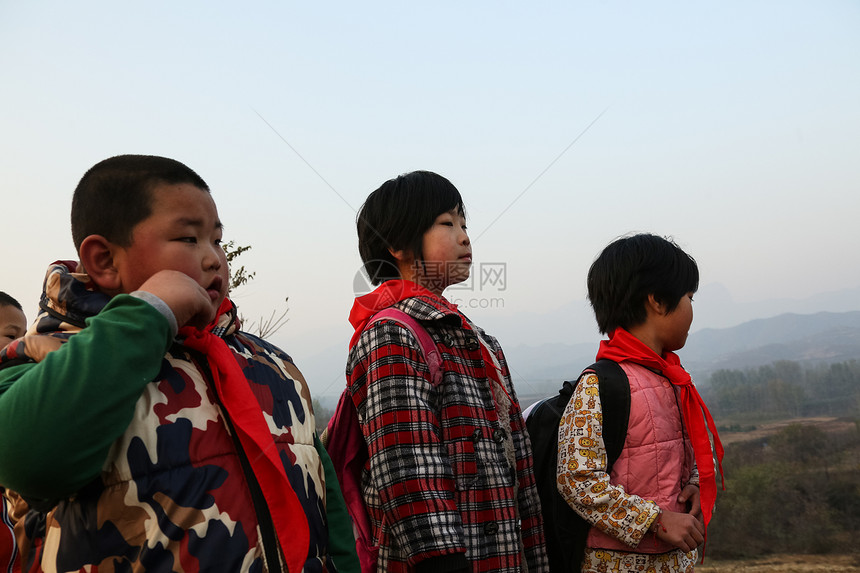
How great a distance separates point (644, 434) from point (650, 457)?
8 centimetres

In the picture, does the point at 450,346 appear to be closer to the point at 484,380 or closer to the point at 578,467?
the point at 484,380

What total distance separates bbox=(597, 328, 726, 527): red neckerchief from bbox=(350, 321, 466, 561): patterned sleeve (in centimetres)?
89

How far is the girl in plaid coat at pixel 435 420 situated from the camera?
1.83 m

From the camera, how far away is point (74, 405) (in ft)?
3.43

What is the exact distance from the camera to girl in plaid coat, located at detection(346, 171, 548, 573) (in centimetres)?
183

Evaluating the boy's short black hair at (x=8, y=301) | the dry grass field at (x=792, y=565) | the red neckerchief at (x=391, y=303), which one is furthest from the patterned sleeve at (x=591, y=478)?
the dry grass field at (x=792, y=565)

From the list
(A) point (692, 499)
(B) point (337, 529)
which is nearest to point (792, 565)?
(A) point (692, 499)

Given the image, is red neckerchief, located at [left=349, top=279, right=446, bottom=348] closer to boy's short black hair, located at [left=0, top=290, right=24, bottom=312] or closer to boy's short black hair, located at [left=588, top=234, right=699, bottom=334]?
boy's short black hair, located at [left=588, top=234, right=699, bottom=334]

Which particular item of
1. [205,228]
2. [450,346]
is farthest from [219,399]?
[450,346]

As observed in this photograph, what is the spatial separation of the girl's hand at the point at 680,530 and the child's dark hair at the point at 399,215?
124 centimetres

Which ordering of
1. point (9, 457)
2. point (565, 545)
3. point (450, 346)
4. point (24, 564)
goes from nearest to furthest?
point (9, 457), point (24, 564), point (450, 346), point (565, 545)

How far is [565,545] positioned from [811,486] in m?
5.32

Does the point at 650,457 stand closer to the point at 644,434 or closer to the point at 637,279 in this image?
the point at 644,434

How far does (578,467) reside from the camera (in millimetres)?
2250
